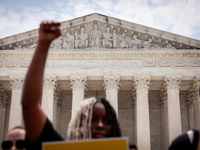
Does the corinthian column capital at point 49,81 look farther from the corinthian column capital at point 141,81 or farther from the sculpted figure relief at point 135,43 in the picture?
the sculpted figure relief at point 135,43

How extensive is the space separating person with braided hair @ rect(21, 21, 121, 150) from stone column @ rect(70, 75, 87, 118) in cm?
2212

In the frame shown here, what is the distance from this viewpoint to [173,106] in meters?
24.3

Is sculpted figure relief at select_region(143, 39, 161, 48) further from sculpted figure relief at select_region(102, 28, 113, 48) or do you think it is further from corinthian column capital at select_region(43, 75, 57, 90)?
corinthian column capital at select_region(43, 75, 57, 90)

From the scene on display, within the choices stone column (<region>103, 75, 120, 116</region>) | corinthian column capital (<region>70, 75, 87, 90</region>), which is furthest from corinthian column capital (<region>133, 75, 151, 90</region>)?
corinthian column capital (<region>70, 75, 87, 90</region>)

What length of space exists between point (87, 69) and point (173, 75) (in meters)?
7.59

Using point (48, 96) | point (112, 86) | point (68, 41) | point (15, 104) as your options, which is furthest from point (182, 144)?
point (68, 41)

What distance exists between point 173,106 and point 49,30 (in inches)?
920

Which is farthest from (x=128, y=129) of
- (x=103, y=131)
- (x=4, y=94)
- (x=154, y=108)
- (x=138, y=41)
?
(x=103, y=131)

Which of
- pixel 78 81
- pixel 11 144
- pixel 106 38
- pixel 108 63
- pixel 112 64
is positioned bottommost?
pixel 11 144

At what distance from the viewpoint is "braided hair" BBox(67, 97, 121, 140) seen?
8.25 feet

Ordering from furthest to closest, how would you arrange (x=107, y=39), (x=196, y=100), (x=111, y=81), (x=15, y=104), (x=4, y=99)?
(x=4, y=99)
(x=107, y=39)
(x=196, y=100)
(x=111, y=81)
(x=15, y=104)

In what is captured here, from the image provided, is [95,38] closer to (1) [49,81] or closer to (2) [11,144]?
(1) [49,81]

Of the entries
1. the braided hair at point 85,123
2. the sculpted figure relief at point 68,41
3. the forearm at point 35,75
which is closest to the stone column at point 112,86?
the sculpted figure relief at point 68,41

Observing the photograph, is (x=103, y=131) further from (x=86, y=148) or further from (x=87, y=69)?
(x=87, y=69)
